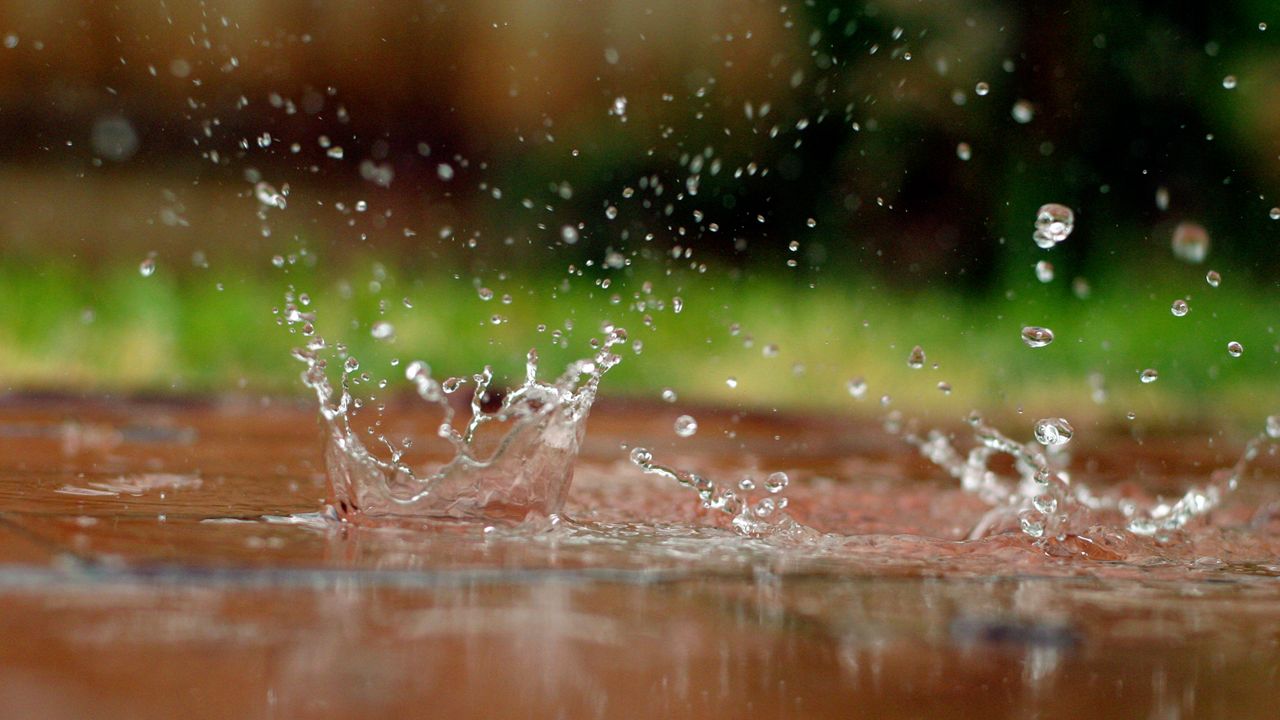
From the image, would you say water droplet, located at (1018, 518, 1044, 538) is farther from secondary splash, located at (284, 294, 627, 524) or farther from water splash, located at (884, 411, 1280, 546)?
secondary splash, located at (284, 294, 627, 524)

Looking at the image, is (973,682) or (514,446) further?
(514,446)

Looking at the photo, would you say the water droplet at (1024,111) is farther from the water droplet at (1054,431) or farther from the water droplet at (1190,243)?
the water droplet at (1054,431)

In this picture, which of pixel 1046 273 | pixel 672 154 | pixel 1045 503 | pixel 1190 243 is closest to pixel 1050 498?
pixel 1045 503

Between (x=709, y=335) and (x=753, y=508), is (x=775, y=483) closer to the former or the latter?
(x=753, y=508)

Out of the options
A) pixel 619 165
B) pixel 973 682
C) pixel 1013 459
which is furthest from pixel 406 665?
pixel 619 165

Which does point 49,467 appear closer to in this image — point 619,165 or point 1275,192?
point 619,165
